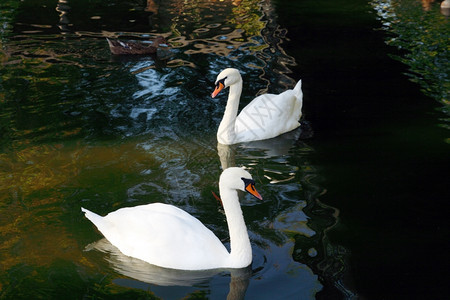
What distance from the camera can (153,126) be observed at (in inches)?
400

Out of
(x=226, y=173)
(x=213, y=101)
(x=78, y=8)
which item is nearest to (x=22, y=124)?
(x=213, y=101)

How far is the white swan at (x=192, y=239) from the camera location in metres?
6.11

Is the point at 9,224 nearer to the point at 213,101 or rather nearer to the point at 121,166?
the point at 121,166

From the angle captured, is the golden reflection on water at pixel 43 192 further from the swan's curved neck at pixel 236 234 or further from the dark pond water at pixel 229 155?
the swan's curved neck at pixel 236 234

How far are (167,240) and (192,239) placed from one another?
240mm

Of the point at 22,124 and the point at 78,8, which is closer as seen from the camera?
the point at 22,124

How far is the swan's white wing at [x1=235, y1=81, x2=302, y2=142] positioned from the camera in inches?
384

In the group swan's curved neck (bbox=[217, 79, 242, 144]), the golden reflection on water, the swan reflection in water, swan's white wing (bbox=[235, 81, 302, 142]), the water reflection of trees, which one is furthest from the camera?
the water reflection of trees

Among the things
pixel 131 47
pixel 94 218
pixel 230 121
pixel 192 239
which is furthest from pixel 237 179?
pixel 131 47

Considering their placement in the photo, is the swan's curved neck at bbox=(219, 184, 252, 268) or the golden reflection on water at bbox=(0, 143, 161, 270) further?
the golden reflection on water at bbox=(0, 143, 161, 270)

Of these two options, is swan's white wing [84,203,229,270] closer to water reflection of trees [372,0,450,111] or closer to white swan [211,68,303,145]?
white swan [211,68,303,145]

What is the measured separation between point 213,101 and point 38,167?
3.70m

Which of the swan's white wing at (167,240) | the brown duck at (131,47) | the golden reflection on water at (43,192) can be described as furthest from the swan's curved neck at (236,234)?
the brown duck at (131,47)

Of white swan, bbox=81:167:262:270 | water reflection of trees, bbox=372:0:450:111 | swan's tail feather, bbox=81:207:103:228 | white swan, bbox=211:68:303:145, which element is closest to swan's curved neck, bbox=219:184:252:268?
white swan, bbox=81:167:262:270
